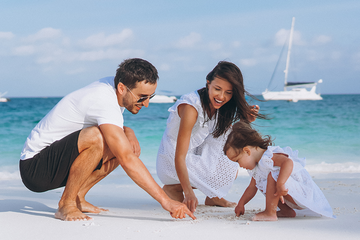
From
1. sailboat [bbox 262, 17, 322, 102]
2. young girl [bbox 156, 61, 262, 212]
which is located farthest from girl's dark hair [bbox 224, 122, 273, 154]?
sailboat [bbox 262, 17, 322, 102]

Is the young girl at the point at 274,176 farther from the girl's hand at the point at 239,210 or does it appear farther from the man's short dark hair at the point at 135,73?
the man's short dark hair at the point at 135,73

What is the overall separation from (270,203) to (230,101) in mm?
946

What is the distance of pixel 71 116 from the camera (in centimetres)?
244

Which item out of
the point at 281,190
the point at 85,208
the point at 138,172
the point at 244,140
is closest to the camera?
the point at 138,172

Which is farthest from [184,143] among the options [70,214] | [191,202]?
[70,214]

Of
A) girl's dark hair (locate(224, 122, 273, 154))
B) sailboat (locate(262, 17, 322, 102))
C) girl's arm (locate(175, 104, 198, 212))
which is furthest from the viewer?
sailboat (locate(262, 17, 322, 102))

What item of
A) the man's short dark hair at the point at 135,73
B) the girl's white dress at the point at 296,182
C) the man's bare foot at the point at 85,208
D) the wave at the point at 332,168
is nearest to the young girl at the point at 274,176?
the girl's white dress at the point at 296,182

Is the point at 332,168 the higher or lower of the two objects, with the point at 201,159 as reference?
lower

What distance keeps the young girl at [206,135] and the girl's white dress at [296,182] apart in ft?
1.33

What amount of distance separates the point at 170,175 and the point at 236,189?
4.79 feet

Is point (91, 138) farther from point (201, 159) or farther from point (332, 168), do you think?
point (332, 168)

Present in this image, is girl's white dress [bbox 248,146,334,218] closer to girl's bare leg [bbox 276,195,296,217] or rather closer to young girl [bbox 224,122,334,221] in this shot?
young girl [bbox 224,122,334,221]

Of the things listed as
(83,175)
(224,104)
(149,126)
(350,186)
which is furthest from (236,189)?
(149,126)

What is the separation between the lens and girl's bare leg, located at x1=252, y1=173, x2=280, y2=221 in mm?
2408
